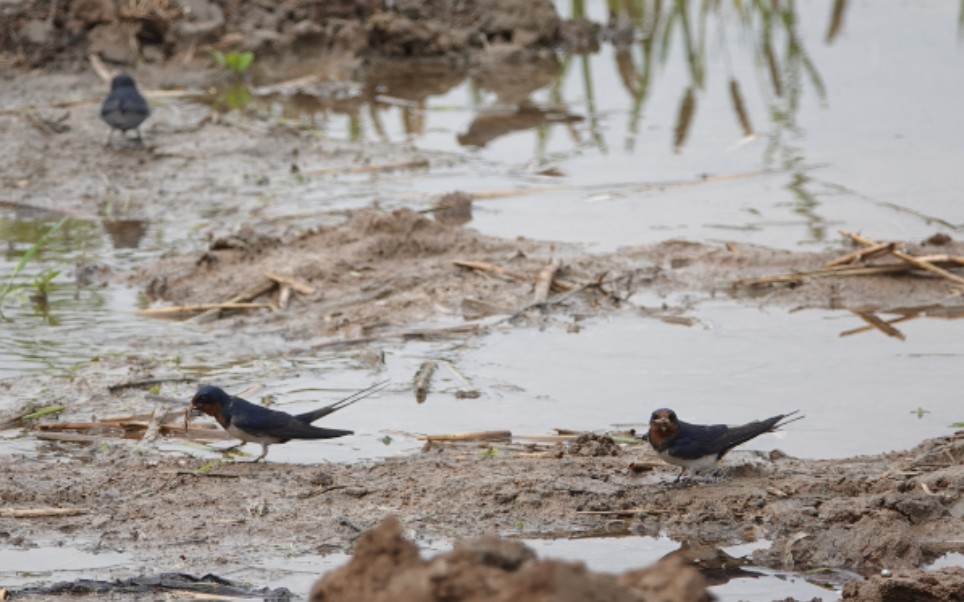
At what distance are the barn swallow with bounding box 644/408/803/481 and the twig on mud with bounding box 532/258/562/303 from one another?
2395mm

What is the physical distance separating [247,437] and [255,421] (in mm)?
106

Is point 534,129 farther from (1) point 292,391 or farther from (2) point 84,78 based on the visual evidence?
(1) point 292,391

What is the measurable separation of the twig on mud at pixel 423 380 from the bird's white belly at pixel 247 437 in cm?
98

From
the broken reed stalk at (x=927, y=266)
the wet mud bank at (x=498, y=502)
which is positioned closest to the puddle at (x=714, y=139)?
the broken reed stalk at (x=927, y=266)

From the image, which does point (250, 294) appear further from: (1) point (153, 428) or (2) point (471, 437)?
(2) point (471, 437)

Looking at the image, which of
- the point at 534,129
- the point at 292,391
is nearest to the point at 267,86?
the point at 534,129

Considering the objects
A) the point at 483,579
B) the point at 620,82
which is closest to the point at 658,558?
the point at 483,579

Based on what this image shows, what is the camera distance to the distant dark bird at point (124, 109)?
452 inches

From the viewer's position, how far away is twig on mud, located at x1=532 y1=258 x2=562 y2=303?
845cm

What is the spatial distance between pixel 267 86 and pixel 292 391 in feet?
25.0

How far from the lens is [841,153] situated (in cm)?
1157

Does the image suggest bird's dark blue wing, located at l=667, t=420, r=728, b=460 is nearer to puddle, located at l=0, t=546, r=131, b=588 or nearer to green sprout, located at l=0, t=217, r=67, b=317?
puddle, located at l=0, t=546, r=131, b=588

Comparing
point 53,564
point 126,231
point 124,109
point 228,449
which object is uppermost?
point 124,109

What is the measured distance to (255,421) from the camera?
248 inches
